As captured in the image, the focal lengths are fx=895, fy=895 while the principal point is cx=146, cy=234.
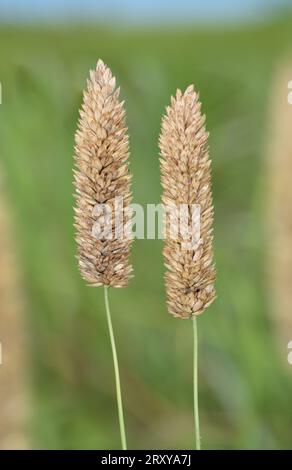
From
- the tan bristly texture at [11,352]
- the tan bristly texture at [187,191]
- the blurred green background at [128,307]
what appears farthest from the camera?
the blurred green background at [128,307]

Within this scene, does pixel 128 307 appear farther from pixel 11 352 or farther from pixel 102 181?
pixel 102 181

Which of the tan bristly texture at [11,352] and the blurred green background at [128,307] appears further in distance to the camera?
the blurred green background at [128,307]

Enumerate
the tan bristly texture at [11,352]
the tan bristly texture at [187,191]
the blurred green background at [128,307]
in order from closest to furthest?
the tan bristly texture at [187,191]
the tan bristly texture at [11,352]
the blurred green background at [128,307]

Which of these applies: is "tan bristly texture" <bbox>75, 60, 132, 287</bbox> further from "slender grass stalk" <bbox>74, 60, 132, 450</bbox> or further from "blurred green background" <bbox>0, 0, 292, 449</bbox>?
"blurred green background" <bbox>0, 0, 292, 449</bbox>

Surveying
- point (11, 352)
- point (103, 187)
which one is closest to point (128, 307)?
point (11, 352)

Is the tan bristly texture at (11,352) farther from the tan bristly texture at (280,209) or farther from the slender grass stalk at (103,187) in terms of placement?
the slender grass stalk at (103,187)

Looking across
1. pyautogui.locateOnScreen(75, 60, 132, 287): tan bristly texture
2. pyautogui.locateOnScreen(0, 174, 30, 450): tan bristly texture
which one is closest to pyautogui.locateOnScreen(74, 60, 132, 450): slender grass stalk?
pyautogui.locateOnScreen(75, 60, 132, 287): tan bristly texture

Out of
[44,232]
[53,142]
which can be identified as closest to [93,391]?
[44,232]

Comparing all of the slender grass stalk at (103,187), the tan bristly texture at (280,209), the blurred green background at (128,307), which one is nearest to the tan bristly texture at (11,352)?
the blurred green background at (128,307)
